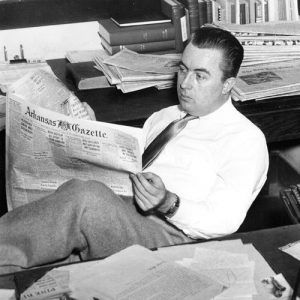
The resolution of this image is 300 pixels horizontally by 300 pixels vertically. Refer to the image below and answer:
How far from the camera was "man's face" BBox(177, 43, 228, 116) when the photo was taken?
6.05ft

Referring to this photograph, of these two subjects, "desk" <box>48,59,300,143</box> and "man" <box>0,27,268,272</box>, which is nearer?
"man" <box>0,27,268,272</box>

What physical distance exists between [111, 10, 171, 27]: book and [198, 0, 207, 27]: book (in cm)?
12

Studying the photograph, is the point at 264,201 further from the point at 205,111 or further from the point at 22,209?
the point at 22,209

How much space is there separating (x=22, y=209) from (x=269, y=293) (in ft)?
2.23

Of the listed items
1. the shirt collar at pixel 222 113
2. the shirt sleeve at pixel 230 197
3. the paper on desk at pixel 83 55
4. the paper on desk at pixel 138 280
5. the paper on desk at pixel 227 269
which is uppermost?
the shirt collar at pixel 222 113

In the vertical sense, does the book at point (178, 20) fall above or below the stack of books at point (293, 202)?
above

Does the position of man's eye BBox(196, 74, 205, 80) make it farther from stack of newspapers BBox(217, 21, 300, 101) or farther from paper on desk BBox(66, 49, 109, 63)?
paper on desk BBox(66, 49, 109, 63)

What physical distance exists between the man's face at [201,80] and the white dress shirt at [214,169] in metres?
0.04

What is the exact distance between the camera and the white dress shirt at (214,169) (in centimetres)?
170

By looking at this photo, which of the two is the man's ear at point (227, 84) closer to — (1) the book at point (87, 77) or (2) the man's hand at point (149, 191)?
(2) the man's hand at point (149, 191)

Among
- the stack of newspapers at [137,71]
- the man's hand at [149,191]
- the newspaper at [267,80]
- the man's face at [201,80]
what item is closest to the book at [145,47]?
the stack of newspapers at [137,71]

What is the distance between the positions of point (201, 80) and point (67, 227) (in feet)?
1.84

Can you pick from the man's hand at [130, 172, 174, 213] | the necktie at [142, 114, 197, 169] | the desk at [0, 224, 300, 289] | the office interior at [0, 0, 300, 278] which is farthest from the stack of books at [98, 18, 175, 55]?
the desk at [0, 224, 300, 289]

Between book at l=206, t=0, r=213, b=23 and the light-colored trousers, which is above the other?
book at l=206, t=0, r=213, b=23
